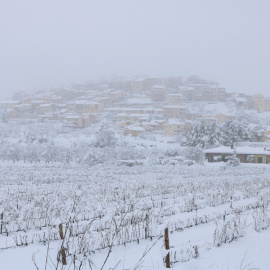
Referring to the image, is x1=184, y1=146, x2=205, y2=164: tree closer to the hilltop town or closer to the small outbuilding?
the small outbuilding

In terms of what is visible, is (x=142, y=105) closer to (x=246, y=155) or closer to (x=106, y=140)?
(x=106, y=140)

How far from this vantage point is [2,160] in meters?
34.5

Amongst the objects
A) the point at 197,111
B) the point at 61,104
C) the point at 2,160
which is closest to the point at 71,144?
the point at 2,160

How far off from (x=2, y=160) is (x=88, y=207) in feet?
94.9

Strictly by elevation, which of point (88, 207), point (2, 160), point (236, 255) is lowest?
point (2, 160)

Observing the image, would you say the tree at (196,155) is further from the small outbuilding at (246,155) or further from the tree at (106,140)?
the tree at (106,140)

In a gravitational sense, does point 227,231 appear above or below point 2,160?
above

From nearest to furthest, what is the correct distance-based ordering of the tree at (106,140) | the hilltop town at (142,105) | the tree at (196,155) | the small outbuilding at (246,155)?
the small outbuilding at (246,155) < the tree at (196,155) < the tree at (106,140) < the hilltop town at (142,105)

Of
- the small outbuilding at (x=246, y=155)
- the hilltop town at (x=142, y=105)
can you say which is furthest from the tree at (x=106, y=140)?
the hilltop town at (x=142, y=105)

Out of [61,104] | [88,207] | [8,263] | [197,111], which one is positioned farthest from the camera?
[61,104]

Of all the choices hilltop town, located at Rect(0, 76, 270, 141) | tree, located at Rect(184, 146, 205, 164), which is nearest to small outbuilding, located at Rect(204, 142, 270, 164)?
tree, located at Rect(184, 146, 205, 164)

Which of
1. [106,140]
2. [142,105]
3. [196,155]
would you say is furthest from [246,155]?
[142,105]

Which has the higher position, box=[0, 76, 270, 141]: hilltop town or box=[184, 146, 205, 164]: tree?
box=[0, 76, 270, 141]: hilltop town

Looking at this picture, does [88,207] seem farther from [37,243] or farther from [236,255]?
[236,255]
